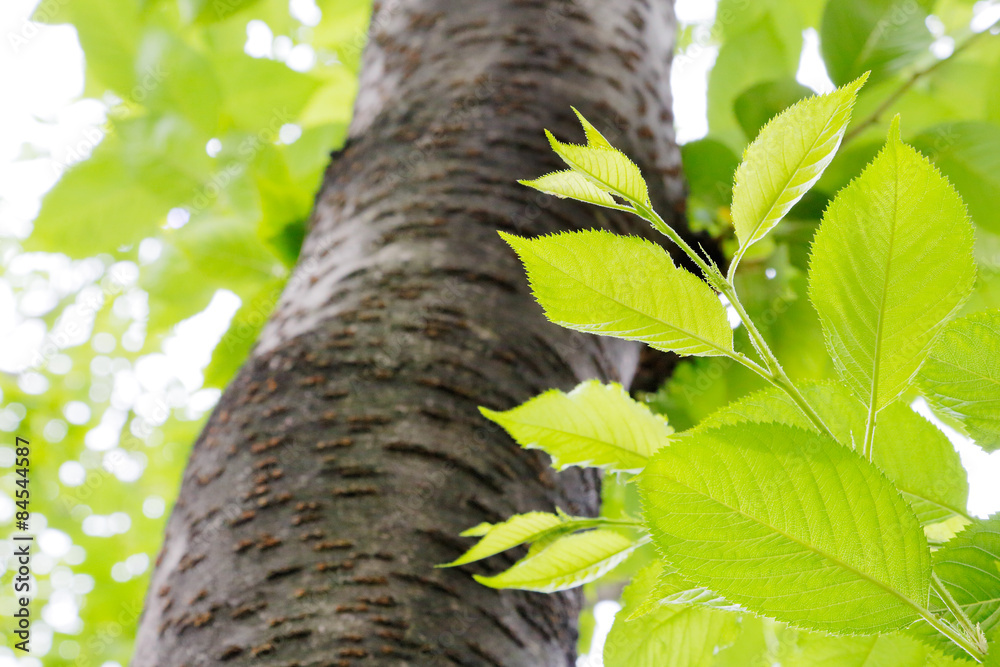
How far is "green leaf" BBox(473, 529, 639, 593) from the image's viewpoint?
16.0 inches

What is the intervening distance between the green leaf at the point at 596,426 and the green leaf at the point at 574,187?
139 mm

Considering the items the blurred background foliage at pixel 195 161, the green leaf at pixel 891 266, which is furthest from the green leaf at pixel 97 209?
the green leaf at pixel 891 266

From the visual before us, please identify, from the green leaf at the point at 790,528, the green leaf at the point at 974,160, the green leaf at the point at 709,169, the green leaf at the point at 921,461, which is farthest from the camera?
the green leaf at the point at 709,169

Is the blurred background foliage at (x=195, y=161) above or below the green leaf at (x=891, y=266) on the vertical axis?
above

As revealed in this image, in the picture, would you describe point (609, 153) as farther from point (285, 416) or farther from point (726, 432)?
point (285, 416)

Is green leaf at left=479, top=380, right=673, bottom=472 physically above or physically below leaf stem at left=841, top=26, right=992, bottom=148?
below

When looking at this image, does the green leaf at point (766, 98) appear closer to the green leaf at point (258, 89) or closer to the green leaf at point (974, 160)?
the green leaf at point (974, 160)

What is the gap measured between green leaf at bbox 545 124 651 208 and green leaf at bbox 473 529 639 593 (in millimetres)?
237

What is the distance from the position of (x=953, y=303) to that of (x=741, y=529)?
0.12 m

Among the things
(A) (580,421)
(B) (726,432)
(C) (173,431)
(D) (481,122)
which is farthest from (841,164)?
(C) (173,431)

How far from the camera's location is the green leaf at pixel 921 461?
13.0 inches

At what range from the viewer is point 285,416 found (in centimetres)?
60

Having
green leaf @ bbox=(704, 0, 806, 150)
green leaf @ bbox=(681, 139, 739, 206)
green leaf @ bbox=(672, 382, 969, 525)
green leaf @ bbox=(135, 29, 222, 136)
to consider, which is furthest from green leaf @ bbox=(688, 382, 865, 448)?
green leaf @ bbox=(135, 29, 222, 136)

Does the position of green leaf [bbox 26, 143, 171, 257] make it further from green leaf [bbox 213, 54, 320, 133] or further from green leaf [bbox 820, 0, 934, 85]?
green leaf [bbox 820, 0, 934, 85]
